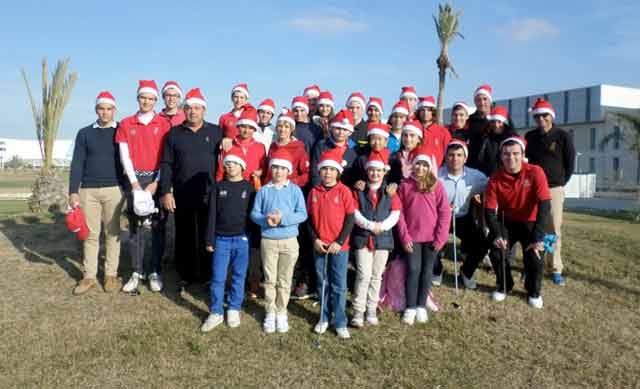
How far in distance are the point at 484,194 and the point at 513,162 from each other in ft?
1.81

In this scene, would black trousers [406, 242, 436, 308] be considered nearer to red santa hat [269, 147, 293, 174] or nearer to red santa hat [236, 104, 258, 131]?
red santa hat [269, 147, 293, 174]

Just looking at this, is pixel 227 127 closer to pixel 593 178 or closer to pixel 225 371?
pixel 225 371

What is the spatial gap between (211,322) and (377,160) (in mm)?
2395

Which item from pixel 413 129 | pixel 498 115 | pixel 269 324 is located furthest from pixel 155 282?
pixel 498 115

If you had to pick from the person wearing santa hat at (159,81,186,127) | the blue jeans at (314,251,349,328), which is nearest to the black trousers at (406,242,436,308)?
the blue jeans at (314,251,349,328)

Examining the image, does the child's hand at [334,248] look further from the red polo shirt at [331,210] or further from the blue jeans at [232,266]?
the blue jeans at [232,266]

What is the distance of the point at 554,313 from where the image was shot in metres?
5.85

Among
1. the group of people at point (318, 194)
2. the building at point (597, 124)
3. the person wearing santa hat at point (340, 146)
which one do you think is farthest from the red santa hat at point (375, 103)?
the building at point (597, 124)

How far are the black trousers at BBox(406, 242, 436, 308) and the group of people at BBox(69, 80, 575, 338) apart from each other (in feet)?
0.05

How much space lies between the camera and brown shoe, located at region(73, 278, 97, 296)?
618 cm

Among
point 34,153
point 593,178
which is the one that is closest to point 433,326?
point 593,178

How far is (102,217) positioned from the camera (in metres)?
6.39

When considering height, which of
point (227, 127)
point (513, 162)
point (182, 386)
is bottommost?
point (182, 386)

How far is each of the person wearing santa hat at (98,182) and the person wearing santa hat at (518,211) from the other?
456cm
